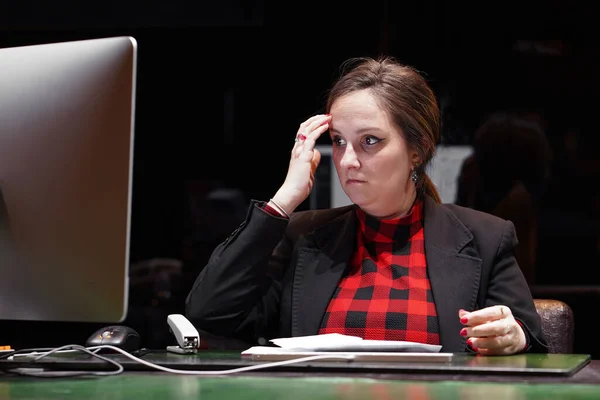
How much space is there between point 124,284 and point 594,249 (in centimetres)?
228

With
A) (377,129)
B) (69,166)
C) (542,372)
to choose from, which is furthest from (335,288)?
(69,166)

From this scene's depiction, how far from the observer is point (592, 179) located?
3033mm

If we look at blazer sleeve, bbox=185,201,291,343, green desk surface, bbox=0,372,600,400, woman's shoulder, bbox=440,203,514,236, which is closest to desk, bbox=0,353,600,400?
green desk surface, bbox=0,372,600,400

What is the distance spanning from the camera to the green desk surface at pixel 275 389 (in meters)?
1.09

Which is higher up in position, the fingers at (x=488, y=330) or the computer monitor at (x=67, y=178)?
the computer monitor at (x=67, y=178)

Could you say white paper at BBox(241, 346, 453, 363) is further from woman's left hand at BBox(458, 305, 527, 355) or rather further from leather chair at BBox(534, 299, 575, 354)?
leather chair at BBox(534, 299, 575, 354)

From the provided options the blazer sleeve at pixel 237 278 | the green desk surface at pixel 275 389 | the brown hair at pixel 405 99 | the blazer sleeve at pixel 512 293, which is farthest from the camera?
the brown hair at pixel 405 99

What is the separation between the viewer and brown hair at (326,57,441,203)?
76.8 inches

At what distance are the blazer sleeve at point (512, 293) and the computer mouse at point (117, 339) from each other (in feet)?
2.53

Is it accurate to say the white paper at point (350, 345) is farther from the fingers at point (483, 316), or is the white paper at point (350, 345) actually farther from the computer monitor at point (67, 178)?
the computer monitor at point (67, 178)

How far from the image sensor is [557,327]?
187 centimetres

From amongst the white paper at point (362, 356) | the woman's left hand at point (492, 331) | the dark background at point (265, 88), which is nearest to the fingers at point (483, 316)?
the woman's left hand at point (492, 331)

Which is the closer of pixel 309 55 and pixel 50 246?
pixel 50 246

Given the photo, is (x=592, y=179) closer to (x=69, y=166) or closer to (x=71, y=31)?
(x=71, y=31)
